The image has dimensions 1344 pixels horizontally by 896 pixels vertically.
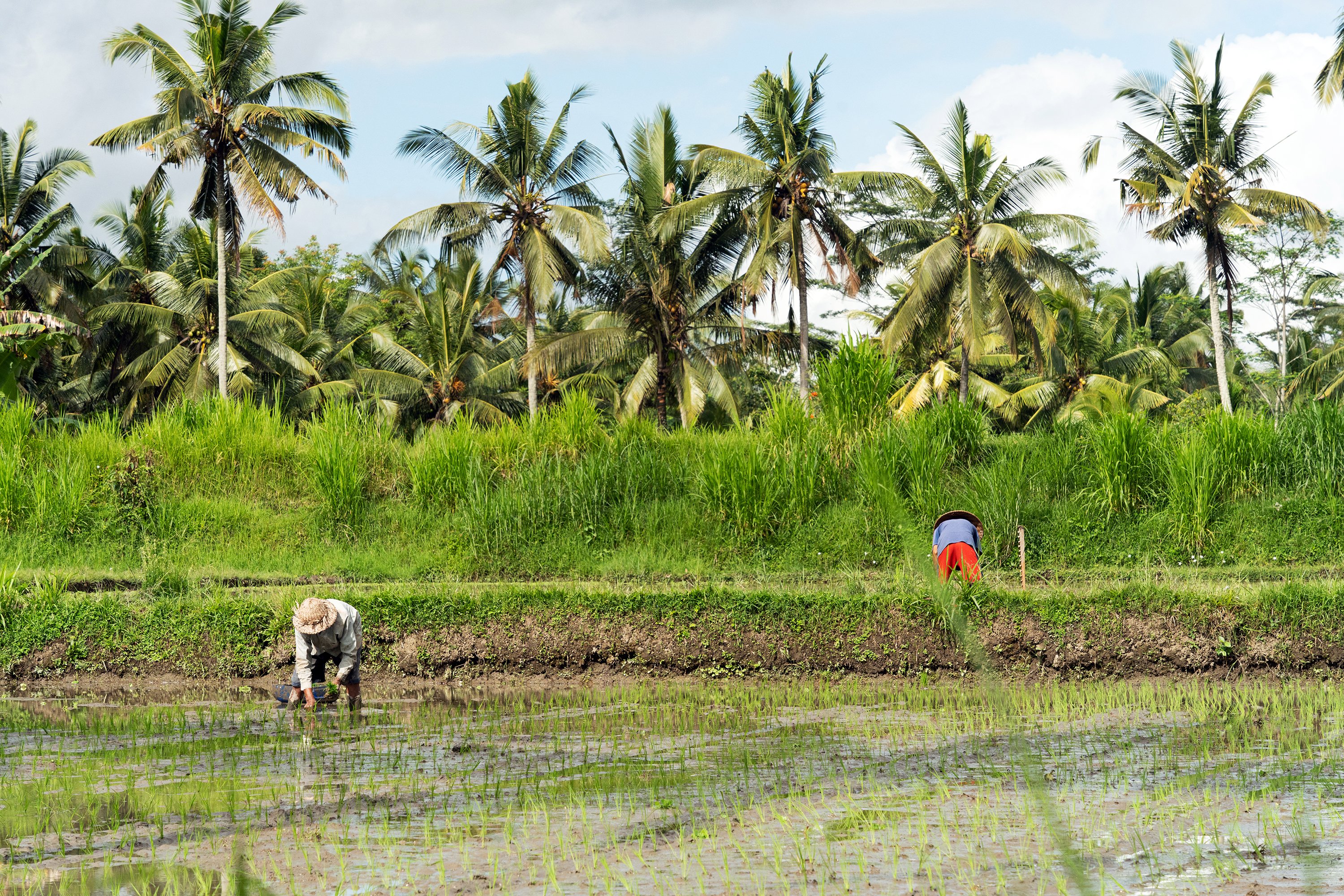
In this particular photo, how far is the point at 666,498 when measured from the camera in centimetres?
1530

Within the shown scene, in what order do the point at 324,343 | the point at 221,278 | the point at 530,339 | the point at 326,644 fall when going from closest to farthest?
the point at 326,644, the point at 221,278, the point at 530,339, the point at 324,343

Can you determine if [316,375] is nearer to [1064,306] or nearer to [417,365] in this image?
[417,365]

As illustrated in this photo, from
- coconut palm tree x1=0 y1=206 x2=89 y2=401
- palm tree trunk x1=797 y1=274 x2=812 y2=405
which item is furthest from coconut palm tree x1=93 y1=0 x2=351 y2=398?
coconut palm tree x1=0 y1=206 x2=89 y2=401

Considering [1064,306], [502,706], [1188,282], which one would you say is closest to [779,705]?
[502,706]

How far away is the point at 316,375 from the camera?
27297 millimetres

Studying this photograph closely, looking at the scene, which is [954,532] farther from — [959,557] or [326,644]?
[326,644]

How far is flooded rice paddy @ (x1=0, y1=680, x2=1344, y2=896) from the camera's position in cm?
425

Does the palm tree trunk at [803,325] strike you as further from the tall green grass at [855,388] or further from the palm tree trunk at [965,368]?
the tall green grass at [855,388]

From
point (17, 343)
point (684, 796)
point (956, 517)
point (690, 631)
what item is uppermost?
point (17, 343)

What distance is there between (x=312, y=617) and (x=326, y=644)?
68 centimetres

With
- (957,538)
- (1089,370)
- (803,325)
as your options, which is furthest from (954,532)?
(1089,370)

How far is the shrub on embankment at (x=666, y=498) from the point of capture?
1402 centimetres

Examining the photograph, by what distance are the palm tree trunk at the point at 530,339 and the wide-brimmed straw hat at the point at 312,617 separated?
50.2 feet

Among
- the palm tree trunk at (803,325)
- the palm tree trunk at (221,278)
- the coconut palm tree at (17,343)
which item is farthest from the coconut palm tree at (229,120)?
the coconut palm tree at (17,343)
